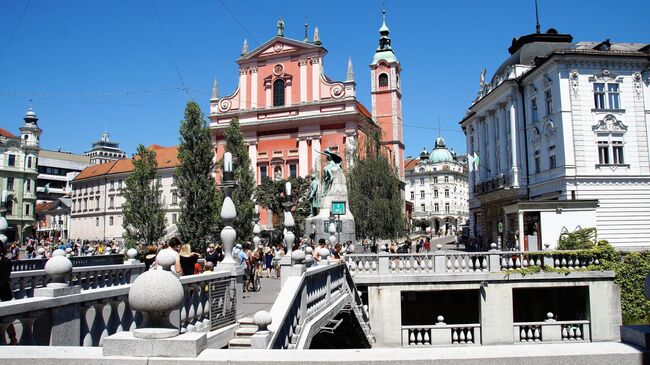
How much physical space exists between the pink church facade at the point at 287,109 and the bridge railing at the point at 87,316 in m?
43.5

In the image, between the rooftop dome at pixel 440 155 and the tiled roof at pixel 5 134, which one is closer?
the tiled roof at pixel 5 134

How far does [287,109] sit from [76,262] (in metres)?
36.7

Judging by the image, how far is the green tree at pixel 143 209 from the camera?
37156 millimetres

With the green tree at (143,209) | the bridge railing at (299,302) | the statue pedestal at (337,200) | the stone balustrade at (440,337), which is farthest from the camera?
the green tree at (143,209)

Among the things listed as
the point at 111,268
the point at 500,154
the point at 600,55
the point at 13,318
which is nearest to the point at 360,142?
the point at 500,154

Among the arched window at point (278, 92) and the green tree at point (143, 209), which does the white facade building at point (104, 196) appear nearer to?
the arched window at point (278, 92)

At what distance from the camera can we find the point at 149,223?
37312 millimetres

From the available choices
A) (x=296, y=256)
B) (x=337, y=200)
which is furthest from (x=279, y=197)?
(x=296, y=256)

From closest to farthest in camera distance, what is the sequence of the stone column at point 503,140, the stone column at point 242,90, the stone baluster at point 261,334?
the stone baluster at point 261,334 → the stone column at point 503,140 → the stone column at point 242,90

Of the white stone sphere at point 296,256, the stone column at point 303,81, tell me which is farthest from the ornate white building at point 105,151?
the white stone sphere at point 296,256

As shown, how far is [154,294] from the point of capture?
371 cm

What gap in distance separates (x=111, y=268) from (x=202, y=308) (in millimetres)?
6237

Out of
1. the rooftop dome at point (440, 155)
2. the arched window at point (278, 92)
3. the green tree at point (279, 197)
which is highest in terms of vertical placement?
the rooftop dome at point (440, 155)

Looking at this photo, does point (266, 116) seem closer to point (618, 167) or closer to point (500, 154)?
point (500, 154)
